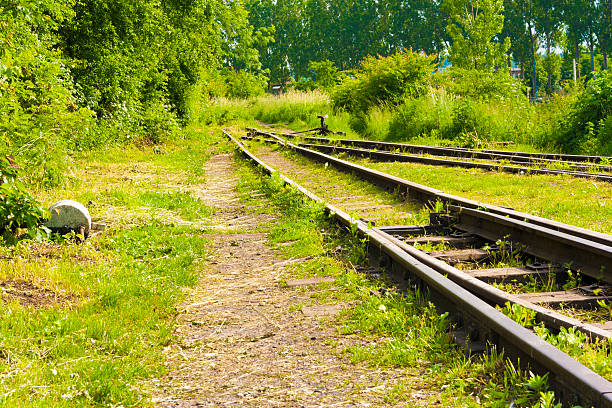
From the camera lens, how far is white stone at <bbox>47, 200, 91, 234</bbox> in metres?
6.06

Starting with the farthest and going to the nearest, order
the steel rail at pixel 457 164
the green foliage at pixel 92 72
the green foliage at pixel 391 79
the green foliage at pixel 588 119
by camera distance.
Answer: the green foliage at pixel 391 79 < the green foliage at pixel 588 119 < the steel rail at pixel 457 164 < the green foliage at pixel 92 72

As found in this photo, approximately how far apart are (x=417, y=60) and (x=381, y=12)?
8496cm

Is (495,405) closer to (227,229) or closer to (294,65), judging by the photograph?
(227,229)

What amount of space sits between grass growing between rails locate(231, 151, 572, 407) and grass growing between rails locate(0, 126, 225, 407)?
1172 millimetres

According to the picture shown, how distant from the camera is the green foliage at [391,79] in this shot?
21.2 meters

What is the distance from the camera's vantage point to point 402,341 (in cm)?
349

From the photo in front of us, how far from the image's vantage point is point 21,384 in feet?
9.87

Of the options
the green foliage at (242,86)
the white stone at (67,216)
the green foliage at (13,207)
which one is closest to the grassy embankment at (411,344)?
the green foliage at (13,207)

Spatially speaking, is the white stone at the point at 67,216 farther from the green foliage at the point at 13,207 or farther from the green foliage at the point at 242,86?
the green foliage at the point at 242,86

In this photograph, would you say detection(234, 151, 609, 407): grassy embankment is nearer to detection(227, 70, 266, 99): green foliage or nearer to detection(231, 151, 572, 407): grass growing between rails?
detection(231, 151, 572, 407): grass growing between rails

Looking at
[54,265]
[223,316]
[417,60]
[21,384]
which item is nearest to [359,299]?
[223,316]

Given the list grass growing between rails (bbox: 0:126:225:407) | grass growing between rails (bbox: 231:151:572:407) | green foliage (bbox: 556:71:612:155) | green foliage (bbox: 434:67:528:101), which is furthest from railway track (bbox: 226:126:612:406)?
green foliage (bbox: 434:67:528:101)

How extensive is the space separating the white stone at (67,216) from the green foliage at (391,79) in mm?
16670

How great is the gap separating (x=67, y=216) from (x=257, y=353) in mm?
3507
